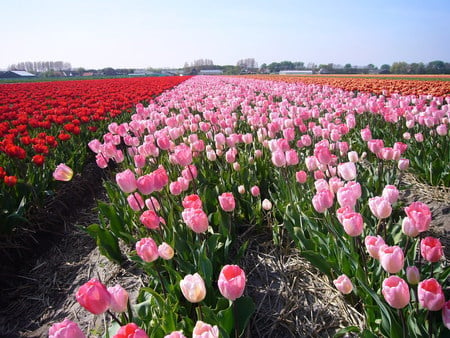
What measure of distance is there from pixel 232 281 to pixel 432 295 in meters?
0.70

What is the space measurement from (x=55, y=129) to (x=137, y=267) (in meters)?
4.86

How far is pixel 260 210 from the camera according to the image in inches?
114

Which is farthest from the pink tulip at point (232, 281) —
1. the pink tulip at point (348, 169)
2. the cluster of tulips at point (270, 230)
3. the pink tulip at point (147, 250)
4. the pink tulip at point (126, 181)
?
the pink tulip at point (348, 169)

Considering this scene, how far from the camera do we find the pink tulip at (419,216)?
4.76 feet

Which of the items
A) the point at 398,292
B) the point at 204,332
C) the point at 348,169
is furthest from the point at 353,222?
the point at 204,332

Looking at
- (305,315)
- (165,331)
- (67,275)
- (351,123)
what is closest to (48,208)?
(67,275)

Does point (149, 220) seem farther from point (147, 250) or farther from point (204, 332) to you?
point (204, 332)

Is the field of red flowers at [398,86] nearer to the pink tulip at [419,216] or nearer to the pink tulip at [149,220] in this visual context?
the pink tulip at [419,216]

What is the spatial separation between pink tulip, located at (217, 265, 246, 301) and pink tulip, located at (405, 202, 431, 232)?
0.80 meters

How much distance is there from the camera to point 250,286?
2.35 metres

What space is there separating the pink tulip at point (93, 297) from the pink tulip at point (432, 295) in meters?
1.13

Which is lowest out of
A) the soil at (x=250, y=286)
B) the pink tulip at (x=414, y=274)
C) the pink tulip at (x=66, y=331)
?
the soil at (x=250, y=286)

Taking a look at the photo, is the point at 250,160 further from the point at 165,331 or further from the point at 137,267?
the point at 165,331

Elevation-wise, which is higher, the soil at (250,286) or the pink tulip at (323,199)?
the pink tulip at (323,199)
